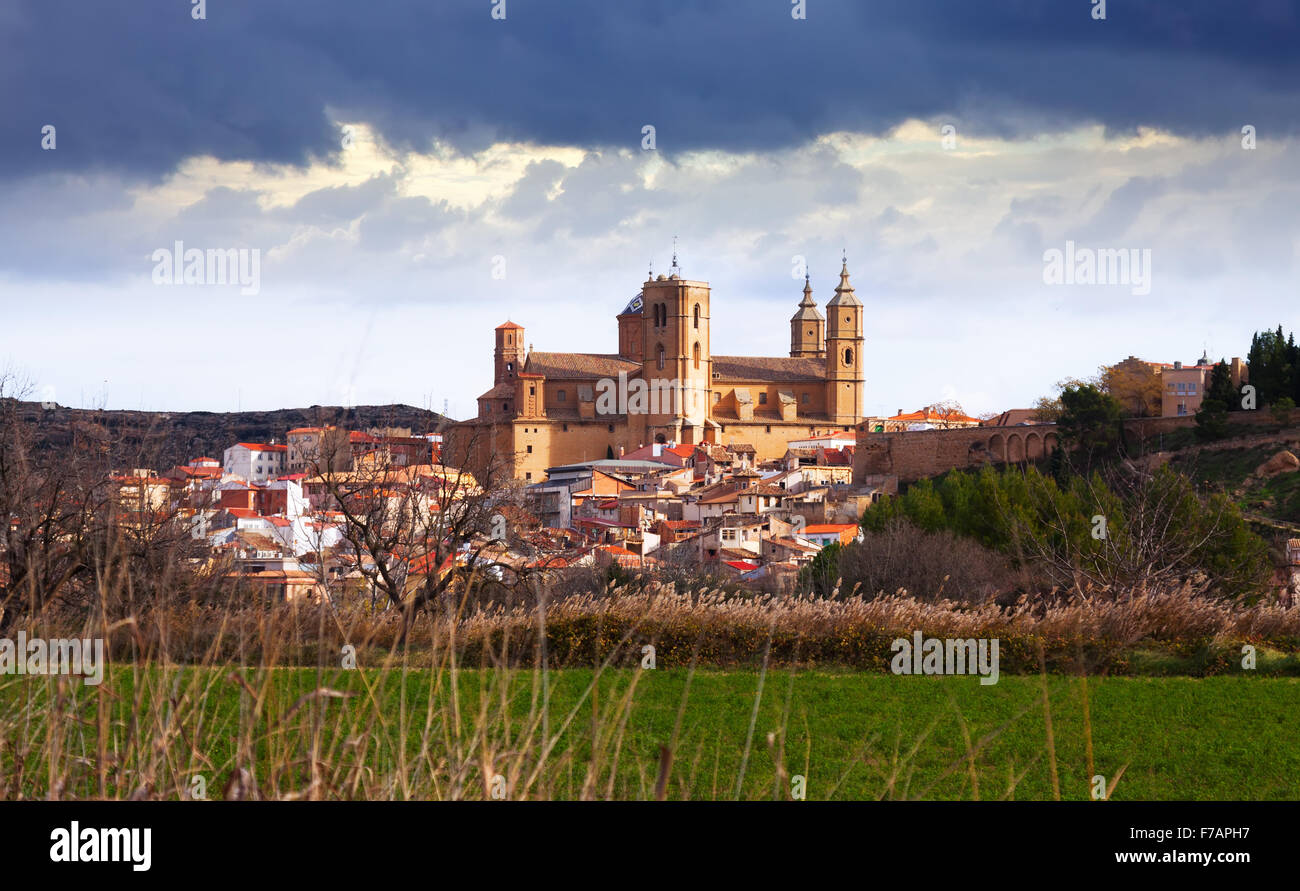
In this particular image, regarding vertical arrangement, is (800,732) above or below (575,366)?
below

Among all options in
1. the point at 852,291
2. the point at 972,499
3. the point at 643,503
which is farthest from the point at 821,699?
the point at 852,291

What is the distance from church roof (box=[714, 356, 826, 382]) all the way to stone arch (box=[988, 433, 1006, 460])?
20.0m

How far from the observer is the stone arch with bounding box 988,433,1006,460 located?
2382 inches

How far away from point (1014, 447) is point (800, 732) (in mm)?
55191

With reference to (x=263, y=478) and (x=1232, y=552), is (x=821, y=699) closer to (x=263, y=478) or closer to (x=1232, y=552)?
(x=1232, y=552)

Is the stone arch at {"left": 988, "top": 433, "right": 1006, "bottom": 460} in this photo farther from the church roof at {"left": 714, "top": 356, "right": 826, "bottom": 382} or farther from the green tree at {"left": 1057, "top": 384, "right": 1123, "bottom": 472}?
the church roof at {"left": 714, "top": 356, "right": 826, "bottom": 382}

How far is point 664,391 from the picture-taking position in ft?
246

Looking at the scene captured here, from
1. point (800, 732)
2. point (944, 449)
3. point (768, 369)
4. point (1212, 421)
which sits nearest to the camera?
point (800, 732)

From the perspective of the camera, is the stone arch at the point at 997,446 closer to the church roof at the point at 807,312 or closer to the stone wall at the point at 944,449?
the stone wall at the point at 944,449

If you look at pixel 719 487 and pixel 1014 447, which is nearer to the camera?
pixel 719 487

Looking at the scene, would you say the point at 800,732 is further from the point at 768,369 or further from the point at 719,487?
the point at 768,369

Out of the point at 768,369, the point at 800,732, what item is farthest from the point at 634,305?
the point at 800,732

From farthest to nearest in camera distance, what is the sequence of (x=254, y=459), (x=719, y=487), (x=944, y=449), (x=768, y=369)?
(x=768, y=369) < (x=254, y=459) < (x=944, y=449) < (x=719, y=487)

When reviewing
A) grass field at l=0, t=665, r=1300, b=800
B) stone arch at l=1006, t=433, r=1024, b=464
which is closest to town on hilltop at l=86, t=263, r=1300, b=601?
stone arch at l=1006, t=433, r=1024, b=464
